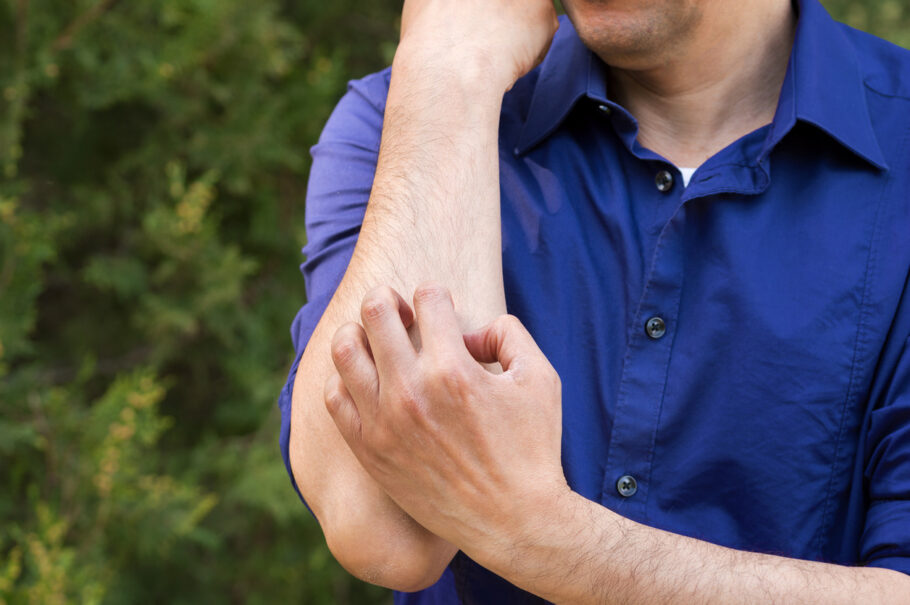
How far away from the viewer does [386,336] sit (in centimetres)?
103

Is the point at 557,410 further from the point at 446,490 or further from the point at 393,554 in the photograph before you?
the point at 393,554

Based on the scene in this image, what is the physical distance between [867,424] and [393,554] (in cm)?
75

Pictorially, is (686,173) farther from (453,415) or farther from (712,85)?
(453,415)

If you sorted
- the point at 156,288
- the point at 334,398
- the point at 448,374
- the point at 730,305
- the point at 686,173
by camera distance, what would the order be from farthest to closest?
the point at 156,288, the point at 686,173, the point at 730,305, the point at 334,398, the point at 448,374

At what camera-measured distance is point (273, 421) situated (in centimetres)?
319

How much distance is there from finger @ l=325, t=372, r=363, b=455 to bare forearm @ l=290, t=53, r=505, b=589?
114 millimetres

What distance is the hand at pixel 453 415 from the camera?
101 centimetres

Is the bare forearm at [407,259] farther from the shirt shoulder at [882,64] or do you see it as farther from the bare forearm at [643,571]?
the shirt shoulder at [882,64]

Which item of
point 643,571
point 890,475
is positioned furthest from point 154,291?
point 890,475

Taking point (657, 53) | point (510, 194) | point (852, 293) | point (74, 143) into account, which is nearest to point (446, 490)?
point (510, 194)

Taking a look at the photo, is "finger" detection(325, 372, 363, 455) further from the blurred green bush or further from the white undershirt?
the blurred green bush

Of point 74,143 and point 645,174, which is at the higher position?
point 645,174

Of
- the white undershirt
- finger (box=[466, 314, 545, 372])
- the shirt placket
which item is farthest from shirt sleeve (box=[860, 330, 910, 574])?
finger (box=[466, 314, 545, 372])

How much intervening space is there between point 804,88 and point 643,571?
0.86m
